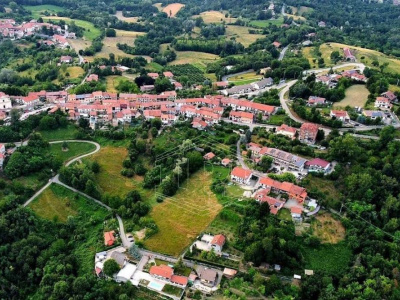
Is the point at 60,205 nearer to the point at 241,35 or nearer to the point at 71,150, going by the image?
the point at 71,150

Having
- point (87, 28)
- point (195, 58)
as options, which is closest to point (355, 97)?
point (195, 58)

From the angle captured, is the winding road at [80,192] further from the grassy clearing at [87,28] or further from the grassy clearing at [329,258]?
the grassy clearing at [87,28]

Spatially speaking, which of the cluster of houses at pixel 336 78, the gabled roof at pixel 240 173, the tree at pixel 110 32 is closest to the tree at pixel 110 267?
the gabled roof at pixel 240 173

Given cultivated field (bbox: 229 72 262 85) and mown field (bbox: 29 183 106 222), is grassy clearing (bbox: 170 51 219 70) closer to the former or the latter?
cultivated field (bbox: 229 72 262 85)

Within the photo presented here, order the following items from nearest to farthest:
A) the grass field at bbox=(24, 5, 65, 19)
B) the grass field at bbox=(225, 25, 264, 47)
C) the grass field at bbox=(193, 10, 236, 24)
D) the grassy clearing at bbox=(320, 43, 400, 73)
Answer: the grassy clearing at bbox=(320, 43, 400, 73) → the grass field at bbox=(225, 25, 264, 47) → the grass field at bbox=(24, 5, 65, 19) → the grass field at bbox=(193, 10, 236, 24)

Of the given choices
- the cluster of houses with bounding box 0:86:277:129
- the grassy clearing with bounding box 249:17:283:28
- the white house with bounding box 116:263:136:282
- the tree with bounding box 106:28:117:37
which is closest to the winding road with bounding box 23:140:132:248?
the white house with bounding box 116:263:136:282

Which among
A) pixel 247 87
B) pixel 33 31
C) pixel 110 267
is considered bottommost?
pixel 110 267

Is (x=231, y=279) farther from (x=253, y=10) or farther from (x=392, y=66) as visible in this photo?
(x=253, y=10)
